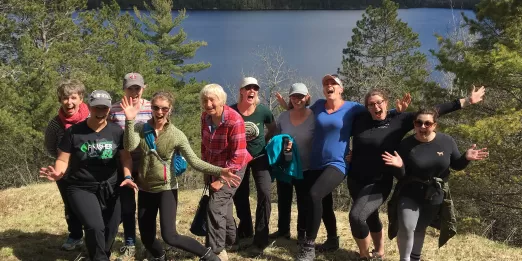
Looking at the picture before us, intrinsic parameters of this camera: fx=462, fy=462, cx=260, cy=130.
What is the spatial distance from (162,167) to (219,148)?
561mm

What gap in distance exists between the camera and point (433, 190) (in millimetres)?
4145

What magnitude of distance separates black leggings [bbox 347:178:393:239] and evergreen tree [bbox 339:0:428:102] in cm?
2413

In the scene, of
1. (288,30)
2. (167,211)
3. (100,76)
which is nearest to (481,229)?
(167,211)

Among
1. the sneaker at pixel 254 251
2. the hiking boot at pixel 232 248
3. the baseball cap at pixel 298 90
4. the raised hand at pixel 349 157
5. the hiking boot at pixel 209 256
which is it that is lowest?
the sneaker at pixel 254 251

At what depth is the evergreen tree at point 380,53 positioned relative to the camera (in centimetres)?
2873

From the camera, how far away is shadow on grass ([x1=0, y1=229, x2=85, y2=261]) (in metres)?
4.95

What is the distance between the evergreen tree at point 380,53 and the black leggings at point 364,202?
24.1m

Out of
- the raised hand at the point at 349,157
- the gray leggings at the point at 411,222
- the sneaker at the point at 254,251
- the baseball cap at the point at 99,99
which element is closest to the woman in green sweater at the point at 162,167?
the baseball cap at the point at 99,99

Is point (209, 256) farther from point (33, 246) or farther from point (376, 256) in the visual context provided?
point (33, 246)

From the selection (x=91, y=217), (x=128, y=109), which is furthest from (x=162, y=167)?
(x=91, y=217)

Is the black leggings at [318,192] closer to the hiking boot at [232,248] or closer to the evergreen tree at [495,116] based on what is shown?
the hiking boot at [232,248]

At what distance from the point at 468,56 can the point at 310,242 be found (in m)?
8.59

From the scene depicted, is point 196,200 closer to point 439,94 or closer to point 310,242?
point 310,242

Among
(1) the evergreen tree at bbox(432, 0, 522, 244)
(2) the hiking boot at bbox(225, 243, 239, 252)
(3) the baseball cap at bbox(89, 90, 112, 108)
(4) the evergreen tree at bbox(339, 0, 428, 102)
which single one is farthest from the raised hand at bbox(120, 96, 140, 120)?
(4) the evergreen tree at bbox(339, 0, 428, 102)
